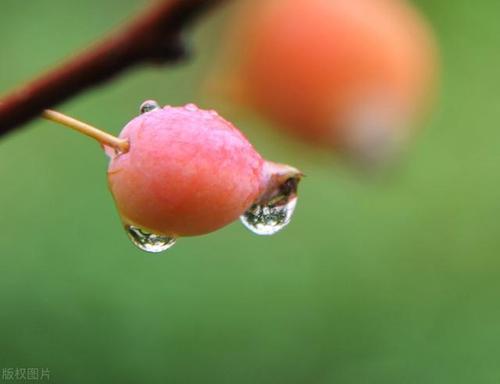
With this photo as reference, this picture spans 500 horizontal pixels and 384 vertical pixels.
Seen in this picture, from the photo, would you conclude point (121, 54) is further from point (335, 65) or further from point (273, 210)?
point (335, 65)

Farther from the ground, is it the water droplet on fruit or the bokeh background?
the bokeh background

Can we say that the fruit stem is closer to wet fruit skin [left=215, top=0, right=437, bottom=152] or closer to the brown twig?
the brown twig

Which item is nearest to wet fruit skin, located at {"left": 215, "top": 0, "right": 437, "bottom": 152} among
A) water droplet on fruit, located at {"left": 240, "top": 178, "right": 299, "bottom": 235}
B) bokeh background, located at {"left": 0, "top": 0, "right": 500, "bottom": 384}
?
bokeh background, located at {"left": 0, "top": 0, "right": 500, "bottom": 384}

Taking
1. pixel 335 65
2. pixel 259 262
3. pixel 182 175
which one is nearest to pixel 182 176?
pixel 182 175

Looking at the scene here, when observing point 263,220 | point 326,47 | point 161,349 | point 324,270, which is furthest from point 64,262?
point 263,220

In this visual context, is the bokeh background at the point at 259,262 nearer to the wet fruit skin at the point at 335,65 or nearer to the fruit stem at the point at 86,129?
the wet fruit skin at the point at 335,65
